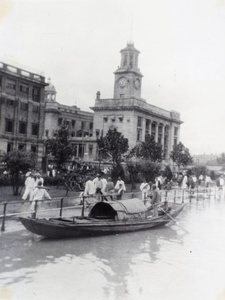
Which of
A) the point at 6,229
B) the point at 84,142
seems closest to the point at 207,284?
the point at 6,229

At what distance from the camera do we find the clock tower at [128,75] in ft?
203

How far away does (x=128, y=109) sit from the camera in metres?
58.6

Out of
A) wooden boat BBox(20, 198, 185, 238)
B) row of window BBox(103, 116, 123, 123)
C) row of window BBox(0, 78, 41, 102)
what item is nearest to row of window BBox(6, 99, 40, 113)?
row of window BBox(0, 78, 41, 102)

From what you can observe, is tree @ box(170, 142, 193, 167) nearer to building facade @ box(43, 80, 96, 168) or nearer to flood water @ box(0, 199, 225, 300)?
building facade @ box(43, 80, 96, 168)

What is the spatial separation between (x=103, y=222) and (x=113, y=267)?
125 inches

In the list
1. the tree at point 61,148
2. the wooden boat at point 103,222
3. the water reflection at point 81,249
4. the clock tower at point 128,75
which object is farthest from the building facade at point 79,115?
the water reflection at point 81,249

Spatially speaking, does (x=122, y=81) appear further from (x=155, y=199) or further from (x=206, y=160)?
(x=206, y=160)

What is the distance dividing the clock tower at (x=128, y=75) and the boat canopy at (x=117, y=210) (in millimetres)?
48607

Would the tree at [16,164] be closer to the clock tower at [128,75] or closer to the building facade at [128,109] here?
the building facade at [128,109]

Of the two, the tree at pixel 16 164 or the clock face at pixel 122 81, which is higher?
the clock face at pixel 122 81

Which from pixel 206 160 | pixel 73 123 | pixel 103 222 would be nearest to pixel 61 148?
pixel 103 222

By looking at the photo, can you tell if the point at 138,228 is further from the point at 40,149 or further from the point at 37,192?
the point at 40,149

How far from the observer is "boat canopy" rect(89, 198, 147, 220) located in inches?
523

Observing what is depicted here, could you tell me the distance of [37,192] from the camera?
45.7ft
